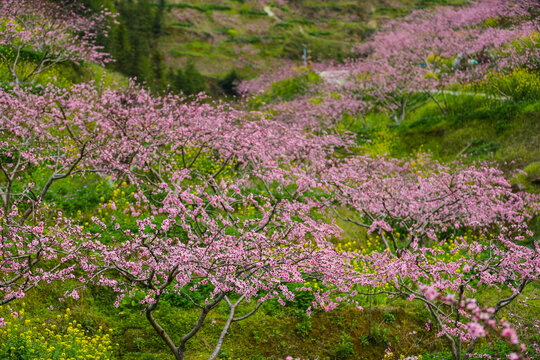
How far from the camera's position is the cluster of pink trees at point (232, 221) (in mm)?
5031

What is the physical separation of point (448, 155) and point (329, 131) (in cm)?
647

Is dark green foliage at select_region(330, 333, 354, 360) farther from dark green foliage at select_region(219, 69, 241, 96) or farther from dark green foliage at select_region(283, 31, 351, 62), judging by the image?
dark green foliage at select_region(283, 31, 351, 62)

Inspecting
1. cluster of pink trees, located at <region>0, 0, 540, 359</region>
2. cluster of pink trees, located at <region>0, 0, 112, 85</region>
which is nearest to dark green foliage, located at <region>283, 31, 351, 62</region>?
cluster of pink trees, located at <region>0, 0, 540, 359</region>

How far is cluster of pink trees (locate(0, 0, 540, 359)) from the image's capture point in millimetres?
5031

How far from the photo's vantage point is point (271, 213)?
630 cm

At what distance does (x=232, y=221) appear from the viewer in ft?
26.2

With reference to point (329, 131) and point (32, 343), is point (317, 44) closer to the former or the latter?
point (329, 131)

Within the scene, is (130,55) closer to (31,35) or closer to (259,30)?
(31,35)

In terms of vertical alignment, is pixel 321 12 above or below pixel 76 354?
above

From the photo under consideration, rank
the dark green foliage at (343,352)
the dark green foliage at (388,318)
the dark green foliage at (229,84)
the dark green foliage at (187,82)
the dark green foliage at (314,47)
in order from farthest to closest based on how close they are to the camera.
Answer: the dark green foliage at (314,47) → the dark green foliage at (229,84) → the dark green foliage at (187,82) → the dark green foliage at (388,318) → the dark green foliage at (343,352)

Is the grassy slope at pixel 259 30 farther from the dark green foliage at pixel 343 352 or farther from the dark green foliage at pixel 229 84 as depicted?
the dark green foliage at pixel 343 352

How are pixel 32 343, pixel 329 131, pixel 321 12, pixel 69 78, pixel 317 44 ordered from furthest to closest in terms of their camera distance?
pixel 321 12, pixel 317 44, pixel 329 131, pixel 69 78, pixel 32 343

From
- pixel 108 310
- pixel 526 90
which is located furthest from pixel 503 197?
pixel 108 310

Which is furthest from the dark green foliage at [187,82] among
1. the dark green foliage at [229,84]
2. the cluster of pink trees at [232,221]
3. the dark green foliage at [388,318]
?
the dark green foliage at [388,318]
